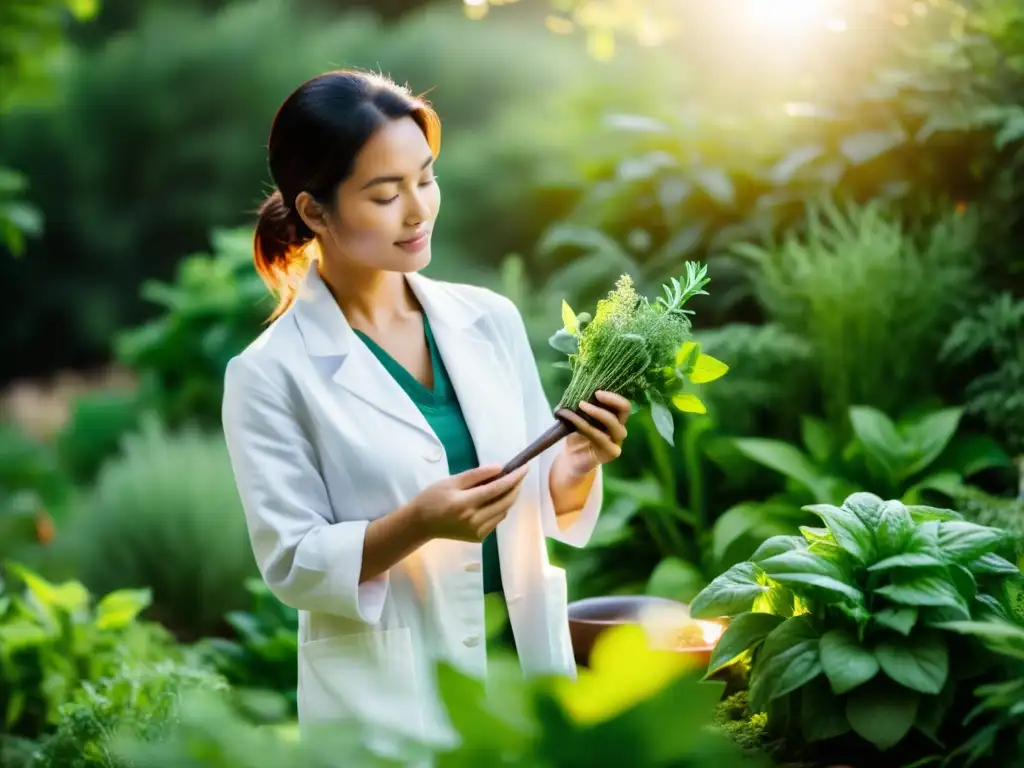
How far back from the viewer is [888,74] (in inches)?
196

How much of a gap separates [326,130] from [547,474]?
0.76 meters

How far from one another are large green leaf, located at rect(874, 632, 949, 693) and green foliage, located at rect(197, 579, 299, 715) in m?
2.66

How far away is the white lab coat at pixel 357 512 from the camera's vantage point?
80.3 inches

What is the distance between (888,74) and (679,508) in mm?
2181

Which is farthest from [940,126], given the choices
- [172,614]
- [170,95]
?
[170,95]

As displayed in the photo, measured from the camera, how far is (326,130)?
2.09 metres

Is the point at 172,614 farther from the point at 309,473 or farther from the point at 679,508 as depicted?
the point at 309,473

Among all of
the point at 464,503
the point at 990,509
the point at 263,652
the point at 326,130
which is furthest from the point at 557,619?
the point at 263,652

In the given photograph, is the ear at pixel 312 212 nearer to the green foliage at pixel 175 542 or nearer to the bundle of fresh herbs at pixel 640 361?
the bundle of fresh herbs at pixel 640 361

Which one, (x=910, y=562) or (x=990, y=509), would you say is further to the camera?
(x=990, y=509)

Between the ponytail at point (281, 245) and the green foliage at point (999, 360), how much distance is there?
2.45 metres

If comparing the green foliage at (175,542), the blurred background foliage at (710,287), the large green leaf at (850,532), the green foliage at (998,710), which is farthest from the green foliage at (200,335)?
the green foliage at (998,710)

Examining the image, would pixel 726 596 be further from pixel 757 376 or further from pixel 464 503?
pixel 757 376

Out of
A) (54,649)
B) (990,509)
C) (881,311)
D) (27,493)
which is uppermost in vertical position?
(881,311)
